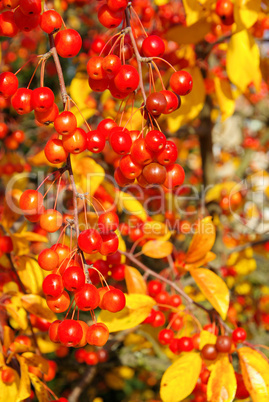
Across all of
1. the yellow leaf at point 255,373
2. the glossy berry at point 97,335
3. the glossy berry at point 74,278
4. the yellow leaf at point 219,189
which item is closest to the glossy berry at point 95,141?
the glossy berry at point 74,278

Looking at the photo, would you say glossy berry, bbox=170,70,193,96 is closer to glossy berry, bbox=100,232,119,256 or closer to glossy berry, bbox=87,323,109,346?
glossy berry, bbox=100,232,119,256

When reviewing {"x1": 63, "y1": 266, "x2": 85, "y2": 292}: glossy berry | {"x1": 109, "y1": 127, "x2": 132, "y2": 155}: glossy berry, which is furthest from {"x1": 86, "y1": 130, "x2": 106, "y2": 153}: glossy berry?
{"x1": 63, "y1": 266, "x2": 85, "y2": 292}: glossy berry

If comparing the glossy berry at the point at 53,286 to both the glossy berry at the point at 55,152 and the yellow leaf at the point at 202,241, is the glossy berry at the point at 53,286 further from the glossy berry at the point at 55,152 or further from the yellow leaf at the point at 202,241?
the yellow leaf at the point at 202,241

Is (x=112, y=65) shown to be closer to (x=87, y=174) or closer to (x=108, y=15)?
(x=108, y=15)

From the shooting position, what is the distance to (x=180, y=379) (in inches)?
38.9

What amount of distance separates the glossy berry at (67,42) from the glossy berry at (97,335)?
1.76 ft

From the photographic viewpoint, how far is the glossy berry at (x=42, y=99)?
0.73 m

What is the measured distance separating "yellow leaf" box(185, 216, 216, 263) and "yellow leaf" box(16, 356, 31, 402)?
564mm

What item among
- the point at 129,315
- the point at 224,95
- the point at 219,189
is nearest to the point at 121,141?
the point at 129,315

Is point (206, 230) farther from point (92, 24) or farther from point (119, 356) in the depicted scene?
point (92, 24)

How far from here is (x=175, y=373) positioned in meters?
1.00

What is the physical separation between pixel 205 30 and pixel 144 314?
2.81 ft

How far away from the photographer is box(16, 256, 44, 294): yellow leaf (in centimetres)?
112

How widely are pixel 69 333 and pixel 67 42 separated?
556 mm
